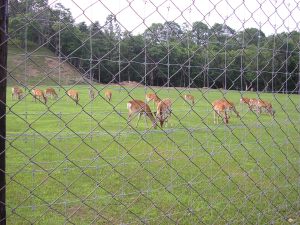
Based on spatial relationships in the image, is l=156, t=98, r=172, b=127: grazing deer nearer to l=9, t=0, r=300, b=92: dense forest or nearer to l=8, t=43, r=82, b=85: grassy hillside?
l=9, t=0, r=300, b=92: dense forest

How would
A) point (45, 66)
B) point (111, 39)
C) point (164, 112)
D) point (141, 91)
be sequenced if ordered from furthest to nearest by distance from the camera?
point (164, 112) < point (141, 91) < point (45, 66) < point (111, 39)

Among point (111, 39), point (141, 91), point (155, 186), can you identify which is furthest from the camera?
point (155, 186)

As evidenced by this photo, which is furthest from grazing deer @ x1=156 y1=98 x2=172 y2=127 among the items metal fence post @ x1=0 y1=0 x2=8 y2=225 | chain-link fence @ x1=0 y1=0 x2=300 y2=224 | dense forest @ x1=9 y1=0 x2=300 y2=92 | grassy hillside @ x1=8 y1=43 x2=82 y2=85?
metal fence post @ x1=0 y1=0 x2=8 y2=225

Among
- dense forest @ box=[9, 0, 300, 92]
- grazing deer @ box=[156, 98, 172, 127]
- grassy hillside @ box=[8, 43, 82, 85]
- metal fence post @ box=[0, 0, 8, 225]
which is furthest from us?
grazing deer @ box=[156, 98, 172, 127]

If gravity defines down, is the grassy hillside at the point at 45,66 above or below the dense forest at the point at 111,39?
below

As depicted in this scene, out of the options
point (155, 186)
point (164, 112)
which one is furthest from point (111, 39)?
point (164, 112)

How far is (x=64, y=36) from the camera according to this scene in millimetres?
2088

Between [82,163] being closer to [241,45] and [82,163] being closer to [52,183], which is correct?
[52,183]

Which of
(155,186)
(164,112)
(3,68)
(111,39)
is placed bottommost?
(155,186)

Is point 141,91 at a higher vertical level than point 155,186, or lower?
higher

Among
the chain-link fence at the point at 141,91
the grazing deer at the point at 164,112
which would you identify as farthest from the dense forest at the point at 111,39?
the grazing deer at the point at 164,112

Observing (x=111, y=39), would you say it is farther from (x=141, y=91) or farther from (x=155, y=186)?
(x=155, y=186)

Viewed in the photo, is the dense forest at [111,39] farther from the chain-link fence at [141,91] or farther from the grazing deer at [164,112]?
the grazing deer at [164,112]

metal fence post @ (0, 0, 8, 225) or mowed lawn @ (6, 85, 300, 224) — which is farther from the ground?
metal fence post @ (0, 0, 8, 225)
